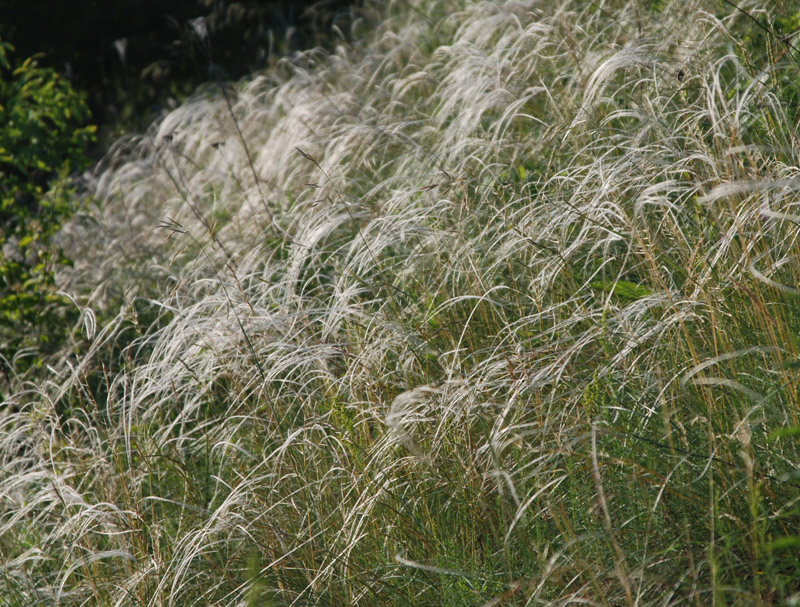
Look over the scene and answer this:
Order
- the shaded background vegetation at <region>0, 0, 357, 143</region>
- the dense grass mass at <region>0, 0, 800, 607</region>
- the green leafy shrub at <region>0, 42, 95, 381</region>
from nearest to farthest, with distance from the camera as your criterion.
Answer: the dense grass mass at <region>0, 0, 800, 607</region>
the green leafy shrub at <region>0, 42, 95, 381</region>
the shaded background vegetation at <region>0, 0, 357, 143</region>

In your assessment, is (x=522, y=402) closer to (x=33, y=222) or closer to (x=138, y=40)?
(x=33, y=222)

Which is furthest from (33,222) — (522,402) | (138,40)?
(138,40)

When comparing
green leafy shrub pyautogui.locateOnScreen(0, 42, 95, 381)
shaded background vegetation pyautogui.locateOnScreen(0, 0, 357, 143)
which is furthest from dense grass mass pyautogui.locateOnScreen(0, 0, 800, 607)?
shaded background vegetation pyautogui.locateOnScreen(0, 0, 357, 143)

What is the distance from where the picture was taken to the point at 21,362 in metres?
3.84

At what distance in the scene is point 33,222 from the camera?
4.41 m

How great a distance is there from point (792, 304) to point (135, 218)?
4.18m

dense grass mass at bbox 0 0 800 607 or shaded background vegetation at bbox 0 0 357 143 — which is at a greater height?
shaded background vegetation at bbox 0 0 357 143

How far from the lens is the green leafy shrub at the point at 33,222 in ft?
12.5

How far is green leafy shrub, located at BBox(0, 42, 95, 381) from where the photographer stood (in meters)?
3.80

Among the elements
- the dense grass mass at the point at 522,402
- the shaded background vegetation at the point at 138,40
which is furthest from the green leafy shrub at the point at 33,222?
the shaded background vegetation at the point at 138,40

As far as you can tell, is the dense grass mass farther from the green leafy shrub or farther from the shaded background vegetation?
the shaded background vegetation

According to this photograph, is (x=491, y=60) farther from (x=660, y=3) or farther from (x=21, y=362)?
(x=21, y=362)

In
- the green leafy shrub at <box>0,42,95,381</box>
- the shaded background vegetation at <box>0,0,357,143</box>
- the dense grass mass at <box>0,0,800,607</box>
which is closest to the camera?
the dense grass mass at <box>0,0,800,607</box>

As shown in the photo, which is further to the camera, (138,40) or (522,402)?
(138,40)
